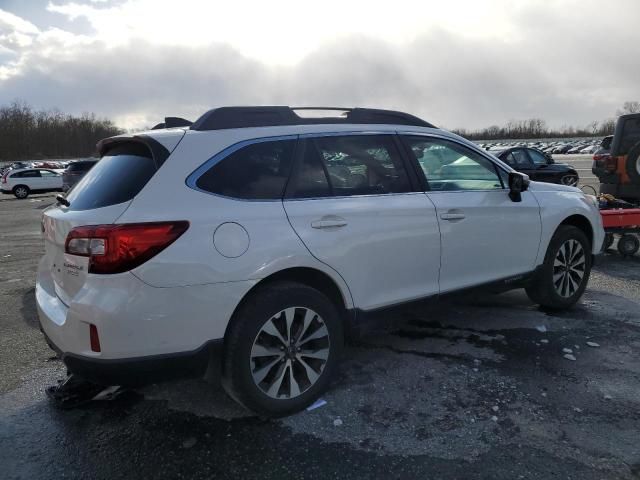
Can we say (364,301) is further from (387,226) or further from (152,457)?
(152,457)

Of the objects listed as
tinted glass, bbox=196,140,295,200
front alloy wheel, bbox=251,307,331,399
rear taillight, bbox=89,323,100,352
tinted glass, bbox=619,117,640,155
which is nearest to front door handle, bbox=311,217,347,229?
tinted glass, bbox=196,140,295,200

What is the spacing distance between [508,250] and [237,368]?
2.62 meters

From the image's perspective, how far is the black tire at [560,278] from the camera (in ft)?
15.9

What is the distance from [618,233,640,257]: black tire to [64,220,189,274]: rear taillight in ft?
22.8

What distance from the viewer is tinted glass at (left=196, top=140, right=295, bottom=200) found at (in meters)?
2.97

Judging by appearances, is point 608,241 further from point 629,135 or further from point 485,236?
point 485,236

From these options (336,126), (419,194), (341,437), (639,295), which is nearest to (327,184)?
(336,126)

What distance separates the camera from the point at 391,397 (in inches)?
135

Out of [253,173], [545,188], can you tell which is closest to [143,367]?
[253,173]

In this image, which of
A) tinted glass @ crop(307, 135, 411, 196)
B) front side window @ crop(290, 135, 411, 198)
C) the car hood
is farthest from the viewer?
the car hood

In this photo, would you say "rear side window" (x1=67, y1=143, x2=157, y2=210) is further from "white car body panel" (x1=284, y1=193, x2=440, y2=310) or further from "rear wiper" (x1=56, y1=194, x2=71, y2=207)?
"white car body panel" (x1=284, y1=193, x2=440, y2=310)

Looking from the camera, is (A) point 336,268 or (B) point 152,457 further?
(A) point 336,268

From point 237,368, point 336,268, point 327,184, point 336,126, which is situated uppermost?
point 336,126

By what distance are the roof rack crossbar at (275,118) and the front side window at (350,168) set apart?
0.16m
